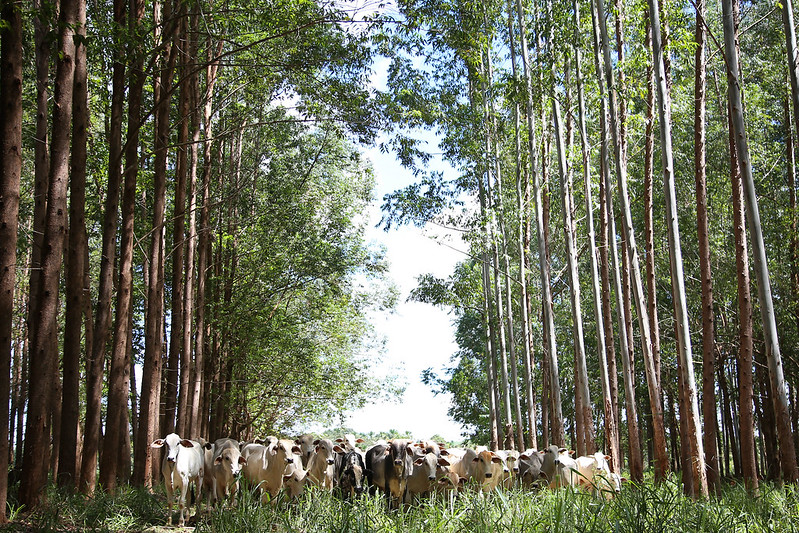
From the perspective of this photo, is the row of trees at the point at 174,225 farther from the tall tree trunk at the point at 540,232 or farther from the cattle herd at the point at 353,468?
the tall tree trunk at the point at 540,232

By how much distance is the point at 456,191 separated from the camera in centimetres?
2148

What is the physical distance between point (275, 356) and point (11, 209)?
52.1 feet

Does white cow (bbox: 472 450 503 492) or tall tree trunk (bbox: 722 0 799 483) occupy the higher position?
tall tree trunk (bbox: 722 0 799 483)

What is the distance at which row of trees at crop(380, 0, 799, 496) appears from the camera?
11.2 metres

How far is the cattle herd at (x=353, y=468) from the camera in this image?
9.88 m

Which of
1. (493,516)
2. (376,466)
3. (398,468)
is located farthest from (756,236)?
(376,466)

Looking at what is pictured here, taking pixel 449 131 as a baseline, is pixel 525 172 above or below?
below

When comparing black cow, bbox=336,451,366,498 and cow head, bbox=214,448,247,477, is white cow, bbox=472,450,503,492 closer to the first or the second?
black cow, bbox=336,451,366,498

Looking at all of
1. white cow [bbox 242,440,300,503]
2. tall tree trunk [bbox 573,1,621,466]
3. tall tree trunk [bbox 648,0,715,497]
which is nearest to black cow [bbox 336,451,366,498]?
white cow [bbox 242,440,300,503]

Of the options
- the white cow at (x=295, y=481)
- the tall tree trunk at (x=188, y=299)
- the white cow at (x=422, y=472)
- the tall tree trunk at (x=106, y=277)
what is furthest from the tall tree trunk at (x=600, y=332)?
the tall tree trunk at (x=106, y=277)

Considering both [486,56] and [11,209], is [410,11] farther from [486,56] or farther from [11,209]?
[486,56]

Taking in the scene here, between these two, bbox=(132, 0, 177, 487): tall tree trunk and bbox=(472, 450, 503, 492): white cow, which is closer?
bbox=(472, 450, 503, 492): white cow

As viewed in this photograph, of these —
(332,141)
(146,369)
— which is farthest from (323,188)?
(146,369)

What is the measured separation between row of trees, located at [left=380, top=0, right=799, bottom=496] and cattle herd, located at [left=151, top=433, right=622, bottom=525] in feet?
6.69
